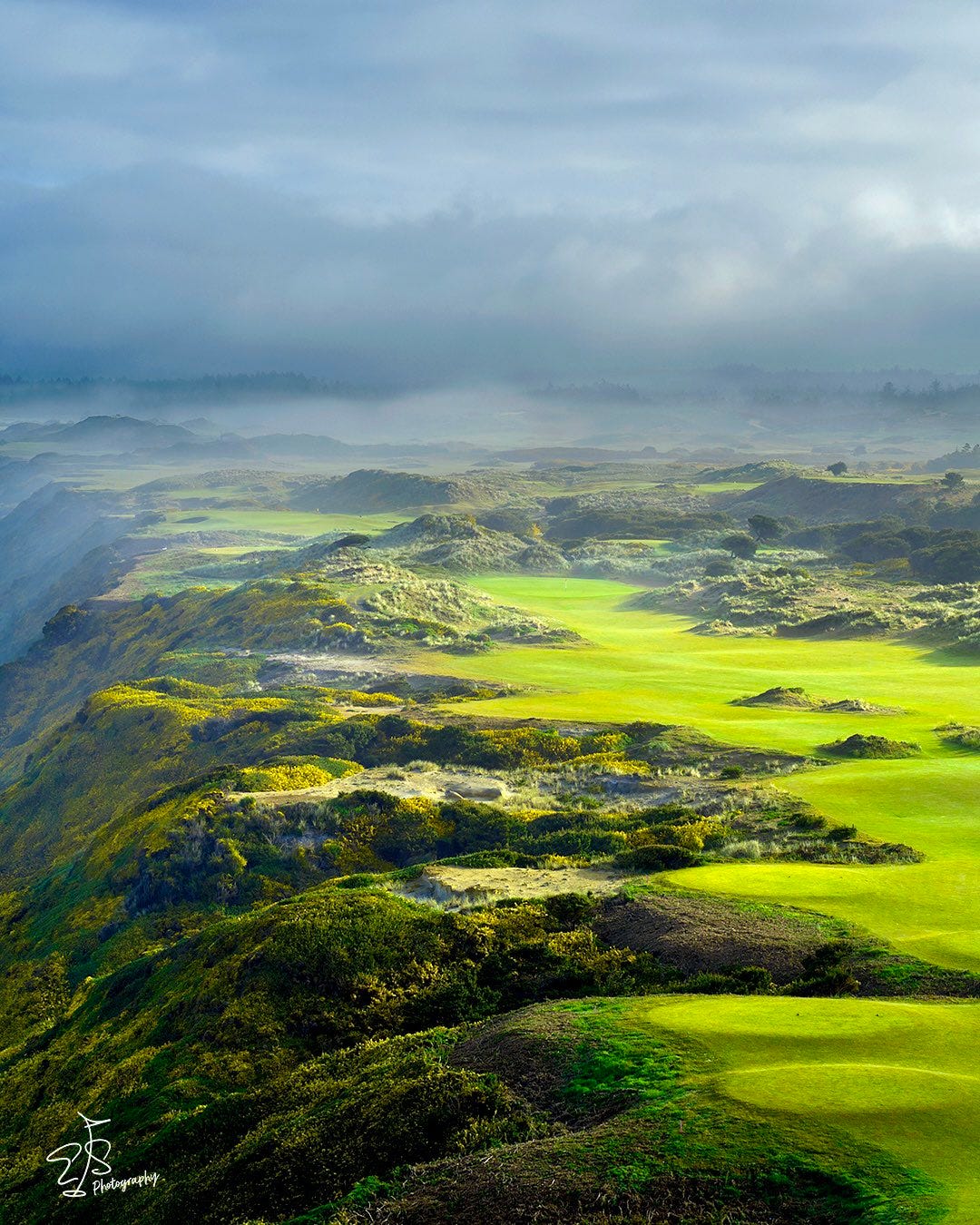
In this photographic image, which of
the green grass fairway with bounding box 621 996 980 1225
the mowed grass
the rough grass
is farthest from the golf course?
the mowed grass

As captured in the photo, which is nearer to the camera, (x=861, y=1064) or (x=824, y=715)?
(x=861, y=1064)

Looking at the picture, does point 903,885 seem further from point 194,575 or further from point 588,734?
point 194,575

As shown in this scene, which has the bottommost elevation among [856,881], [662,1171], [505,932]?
[856,881]

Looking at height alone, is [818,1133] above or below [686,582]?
above

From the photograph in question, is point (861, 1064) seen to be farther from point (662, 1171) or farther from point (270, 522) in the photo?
point (270, 522)

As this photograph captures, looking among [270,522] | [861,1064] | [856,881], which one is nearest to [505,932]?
[856,881]

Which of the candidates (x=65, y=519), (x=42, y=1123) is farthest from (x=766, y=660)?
(x=65, y=519)

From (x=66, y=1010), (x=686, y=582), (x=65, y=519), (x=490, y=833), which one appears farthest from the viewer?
(x=65, y=519)
